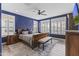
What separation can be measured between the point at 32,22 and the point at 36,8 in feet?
1.29

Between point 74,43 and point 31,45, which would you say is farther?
point 31,45

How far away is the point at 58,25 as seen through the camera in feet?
7.07

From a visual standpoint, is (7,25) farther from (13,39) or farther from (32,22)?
(32,22)

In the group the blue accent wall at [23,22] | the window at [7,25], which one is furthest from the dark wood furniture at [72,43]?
the window at [7,25]

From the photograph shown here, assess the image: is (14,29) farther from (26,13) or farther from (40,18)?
(40,18)

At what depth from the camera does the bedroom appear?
203 cm

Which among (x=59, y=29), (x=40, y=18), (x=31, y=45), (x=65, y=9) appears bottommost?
(x=31, y=45)

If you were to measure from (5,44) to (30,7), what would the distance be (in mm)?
1088

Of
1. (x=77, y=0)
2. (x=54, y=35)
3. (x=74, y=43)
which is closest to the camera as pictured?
(x=74, y=43)

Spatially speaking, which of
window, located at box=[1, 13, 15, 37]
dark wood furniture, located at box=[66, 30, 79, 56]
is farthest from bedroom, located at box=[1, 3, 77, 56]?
dark wood furniture, located at box=[66, 30, 79, 56]

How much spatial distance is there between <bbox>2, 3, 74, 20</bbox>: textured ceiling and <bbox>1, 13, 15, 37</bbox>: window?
18 cm

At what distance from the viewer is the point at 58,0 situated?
1947mm

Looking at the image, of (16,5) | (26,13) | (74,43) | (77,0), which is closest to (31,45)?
(26,13)

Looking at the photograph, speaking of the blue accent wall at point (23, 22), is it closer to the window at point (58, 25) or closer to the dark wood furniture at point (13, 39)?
the dark wood furniture at point (13, 39)
